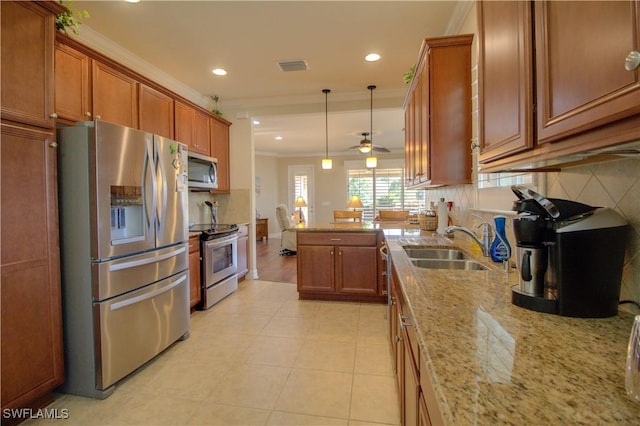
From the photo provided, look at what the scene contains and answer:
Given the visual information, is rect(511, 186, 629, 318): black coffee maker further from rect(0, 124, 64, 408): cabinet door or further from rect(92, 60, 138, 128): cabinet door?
rect(92, 60, 138, 128): cabinet door

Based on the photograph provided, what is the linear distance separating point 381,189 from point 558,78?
8114mm

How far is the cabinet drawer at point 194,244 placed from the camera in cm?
321

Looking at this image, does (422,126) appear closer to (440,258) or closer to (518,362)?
(440,258)

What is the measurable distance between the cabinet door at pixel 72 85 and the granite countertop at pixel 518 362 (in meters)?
2.64

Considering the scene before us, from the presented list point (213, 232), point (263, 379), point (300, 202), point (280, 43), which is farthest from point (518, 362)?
point (300, 202)

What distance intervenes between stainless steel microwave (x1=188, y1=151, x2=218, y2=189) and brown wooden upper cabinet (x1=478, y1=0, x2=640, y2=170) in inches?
127

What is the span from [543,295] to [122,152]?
2.33 meters

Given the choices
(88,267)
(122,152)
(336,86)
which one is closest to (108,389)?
(88,267)

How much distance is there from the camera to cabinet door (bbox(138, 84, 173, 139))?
9.68ft

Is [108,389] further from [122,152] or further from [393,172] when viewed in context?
[393,172]

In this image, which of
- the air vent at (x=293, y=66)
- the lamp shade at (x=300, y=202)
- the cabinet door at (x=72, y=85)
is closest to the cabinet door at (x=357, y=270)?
the air vent at (x=293, y=66)

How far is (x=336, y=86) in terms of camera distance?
402 cm

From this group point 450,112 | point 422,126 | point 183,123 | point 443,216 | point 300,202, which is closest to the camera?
point 450,112

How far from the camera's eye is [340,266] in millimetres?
3520
